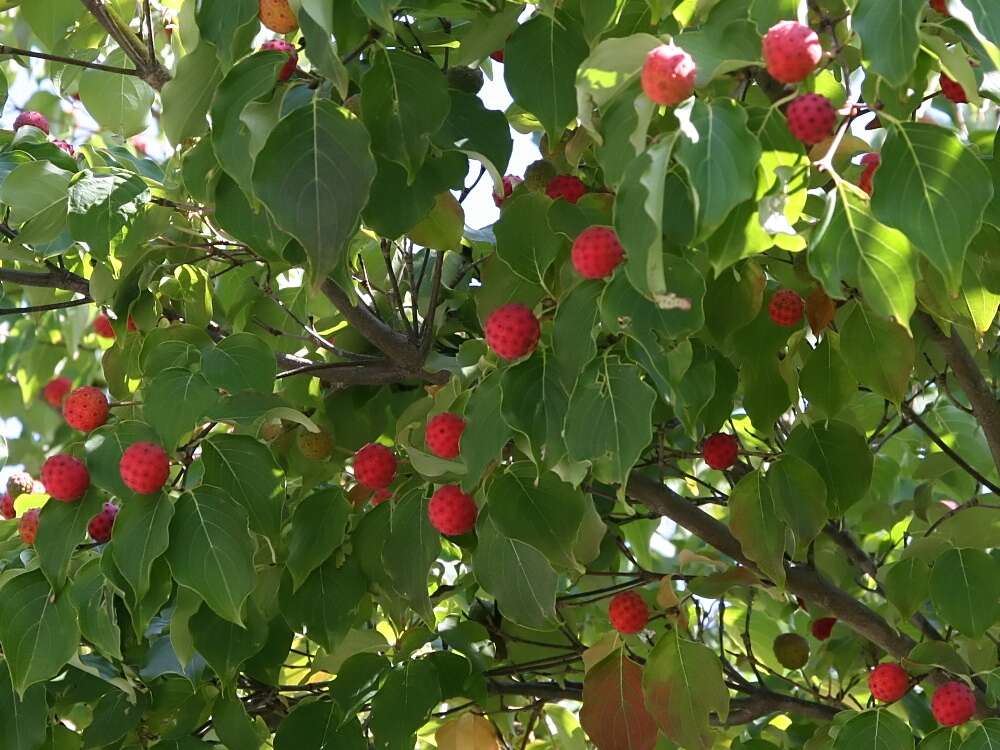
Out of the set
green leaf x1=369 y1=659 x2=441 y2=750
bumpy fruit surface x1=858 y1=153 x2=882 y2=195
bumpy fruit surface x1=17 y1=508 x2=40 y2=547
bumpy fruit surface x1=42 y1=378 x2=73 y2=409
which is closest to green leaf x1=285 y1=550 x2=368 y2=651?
green leaf x1=369 y1=659 x2=441 y2=750

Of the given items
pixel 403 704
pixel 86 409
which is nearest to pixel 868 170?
pixel 403 704

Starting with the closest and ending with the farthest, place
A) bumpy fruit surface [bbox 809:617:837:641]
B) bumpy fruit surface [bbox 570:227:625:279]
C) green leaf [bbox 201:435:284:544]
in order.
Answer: bumpy fruit surface [bbox 570:227:625:279] → green leaf [bbox 201:435:284:544] → bumpy fruit surface [bbox 809:617:837:641]

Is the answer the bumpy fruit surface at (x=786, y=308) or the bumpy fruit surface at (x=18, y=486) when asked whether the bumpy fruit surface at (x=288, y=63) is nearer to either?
the bumpy fruit surface at (x=786, y=308)

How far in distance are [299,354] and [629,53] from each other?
1.38m

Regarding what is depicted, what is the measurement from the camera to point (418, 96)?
1625mm

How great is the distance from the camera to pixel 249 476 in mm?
1824

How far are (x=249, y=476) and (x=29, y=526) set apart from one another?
480 millimetres

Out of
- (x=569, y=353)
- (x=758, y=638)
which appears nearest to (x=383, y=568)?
(x=569, y=353)

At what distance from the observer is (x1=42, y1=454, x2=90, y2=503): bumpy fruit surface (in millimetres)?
1831

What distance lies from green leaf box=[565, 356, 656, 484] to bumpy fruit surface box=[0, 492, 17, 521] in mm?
1353

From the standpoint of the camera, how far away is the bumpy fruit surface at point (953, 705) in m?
1.98

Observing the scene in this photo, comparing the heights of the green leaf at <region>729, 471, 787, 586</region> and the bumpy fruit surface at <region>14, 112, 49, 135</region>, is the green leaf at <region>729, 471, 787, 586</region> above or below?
below

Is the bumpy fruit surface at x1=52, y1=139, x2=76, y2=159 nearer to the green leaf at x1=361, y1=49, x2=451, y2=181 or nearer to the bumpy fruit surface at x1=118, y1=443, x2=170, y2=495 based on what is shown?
the bumpy fruit surface at x1=118, y1=443, x2=170, y2=495

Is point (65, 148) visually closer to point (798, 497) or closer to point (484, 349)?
point (484, 349)
